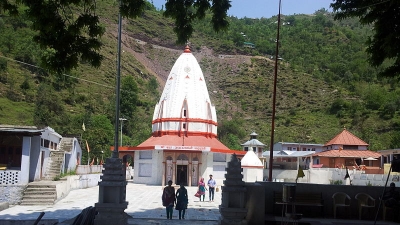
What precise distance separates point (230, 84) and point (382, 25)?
334 feet

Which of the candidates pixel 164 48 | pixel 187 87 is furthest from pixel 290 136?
pixel 164 48

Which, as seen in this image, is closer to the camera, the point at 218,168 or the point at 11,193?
the point at 11,193

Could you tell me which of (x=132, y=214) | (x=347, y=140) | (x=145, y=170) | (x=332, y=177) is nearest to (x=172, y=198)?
(x=132, y=214)

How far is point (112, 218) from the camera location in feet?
39.8

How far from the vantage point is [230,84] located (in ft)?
370

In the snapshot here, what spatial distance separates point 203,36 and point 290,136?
6702cm

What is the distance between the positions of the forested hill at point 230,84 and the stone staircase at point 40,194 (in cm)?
2434

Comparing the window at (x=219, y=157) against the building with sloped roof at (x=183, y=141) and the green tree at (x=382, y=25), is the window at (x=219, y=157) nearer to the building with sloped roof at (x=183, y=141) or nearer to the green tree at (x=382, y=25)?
the building with sloped roof at (x=183, y=141)

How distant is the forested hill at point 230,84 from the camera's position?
63.5 metres

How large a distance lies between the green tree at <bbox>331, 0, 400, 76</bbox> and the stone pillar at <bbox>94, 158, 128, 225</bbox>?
7.30 meters

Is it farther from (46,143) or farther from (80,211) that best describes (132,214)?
(46,143)

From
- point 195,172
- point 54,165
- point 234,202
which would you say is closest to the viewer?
point 234,202

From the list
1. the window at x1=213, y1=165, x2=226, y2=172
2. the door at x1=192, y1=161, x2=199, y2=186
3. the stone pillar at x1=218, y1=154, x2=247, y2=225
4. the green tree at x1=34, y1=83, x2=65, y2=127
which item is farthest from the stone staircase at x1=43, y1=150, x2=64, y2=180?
the green tree at x1=34, y1=83, x2=65, y2=127

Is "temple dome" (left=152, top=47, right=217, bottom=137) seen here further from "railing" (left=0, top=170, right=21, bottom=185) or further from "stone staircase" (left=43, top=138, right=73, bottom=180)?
"railing" (left=0, top=170, right=21, bottom=185)
